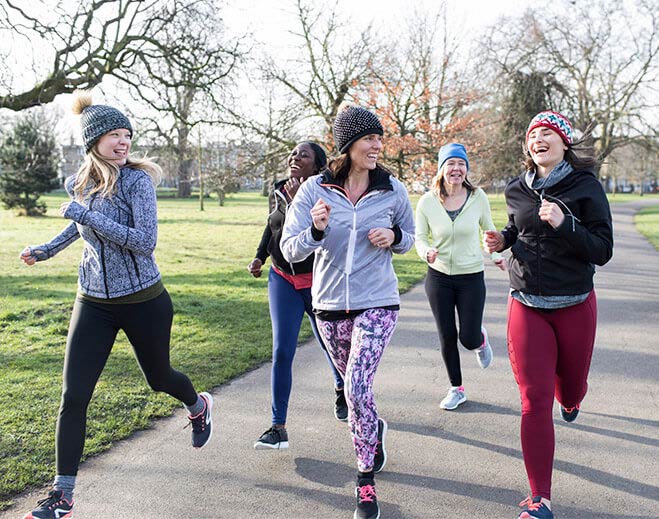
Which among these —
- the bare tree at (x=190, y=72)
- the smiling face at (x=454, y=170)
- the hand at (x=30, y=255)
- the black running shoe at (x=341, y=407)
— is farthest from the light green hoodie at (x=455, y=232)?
the bare tree at (x=190, y=72)

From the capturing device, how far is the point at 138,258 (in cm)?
342

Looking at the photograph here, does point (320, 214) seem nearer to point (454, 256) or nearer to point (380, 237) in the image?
point (380, 237)

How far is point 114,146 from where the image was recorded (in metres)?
3.41

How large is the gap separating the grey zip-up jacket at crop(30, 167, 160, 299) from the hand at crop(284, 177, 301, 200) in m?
1.19

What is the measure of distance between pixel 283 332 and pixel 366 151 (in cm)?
137

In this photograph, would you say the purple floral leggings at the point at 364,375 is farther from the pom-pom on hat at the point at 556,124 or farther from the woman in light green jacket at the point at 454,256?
the woman in light green jacket at the point at 454,256

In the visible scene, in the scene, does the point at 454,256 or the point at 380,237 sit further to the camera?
the point at 454,256

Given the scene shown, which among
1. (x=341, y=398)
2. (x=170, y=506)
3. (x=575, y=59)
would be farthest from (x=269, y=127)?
(x=575, y=59)

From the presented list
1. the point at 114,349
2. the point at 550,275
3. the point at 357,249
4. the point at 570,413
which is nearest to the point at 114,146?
the point at 357,249

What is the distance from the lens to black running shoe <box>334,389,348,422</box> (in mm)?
4578

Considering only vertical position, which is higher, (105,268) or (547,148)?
(547,148)

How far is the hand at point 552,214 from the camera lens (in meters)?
3.13

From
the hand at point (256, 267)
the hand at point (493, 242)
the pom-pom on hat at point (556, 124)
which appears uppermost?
the pom-pom on hat at point (556, 124)

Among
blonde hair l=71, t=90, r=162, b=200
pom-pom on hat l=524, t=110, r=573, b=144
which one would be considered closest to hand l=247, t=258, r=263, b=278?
blonde hair l=71, t=90, r=162, b=200
